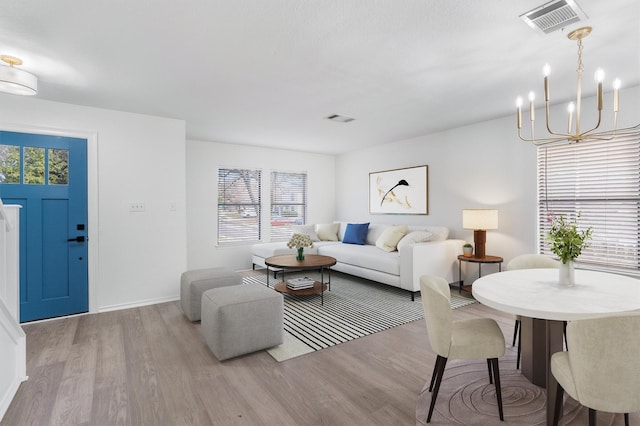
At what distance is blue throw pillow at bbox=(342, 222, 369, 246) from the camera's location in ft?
19.2

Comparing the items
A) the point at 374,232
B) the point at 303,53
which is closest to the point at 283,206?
the point at 374,232

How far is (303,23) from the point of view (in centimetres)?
209

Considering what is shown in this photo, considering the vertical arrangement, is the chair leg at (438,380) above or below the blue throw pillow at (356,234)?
below

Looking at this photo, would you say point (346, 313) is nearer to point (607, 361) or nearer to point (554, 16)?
point (607, 361)

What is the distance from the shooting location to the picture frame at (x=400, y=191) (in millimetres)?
5406

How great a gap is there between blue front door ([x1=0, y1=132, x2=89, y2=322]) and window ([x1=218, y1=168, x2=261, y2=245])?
245cm

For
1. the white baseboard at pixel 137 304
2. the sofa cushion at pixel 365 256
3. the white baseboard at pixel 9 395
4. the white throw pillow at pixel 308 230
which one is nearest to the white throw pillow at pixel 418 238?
the sofa cushion at pixel 365 256

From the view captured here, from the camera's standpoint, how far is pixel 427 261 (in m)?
4.19

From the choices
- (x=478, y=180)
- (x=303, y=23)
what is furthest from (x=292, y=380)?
(x=478, y=180)

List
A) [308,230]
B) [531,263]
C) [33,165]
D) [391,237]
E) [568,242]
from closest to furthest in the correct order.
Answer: [568,242]
[531,263]
[33,165]
[391,237]
[308,230]

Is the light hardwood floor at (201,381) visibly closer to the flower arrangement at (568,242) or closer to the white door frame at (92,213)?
the white door frame at (92,213)

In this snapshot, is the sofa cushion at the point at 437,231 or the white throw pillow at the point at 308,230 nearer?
the sofa cushion at the point at 437,231

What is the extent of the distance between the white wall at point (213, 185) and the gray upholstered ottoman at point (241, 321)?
304 cm

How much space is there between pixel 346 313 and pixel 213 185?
11.6 ft
